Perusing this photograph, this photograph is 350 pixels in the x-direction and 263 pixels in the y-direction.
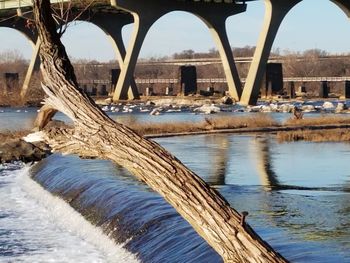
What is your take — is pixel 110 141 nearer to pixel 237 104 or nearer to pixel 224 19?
pixel 237 104

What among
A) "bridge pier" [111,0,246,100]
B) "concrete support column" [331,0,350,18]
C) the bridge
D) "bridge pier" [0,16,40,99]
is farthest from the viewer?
"bridge pier" [0,16,40,99]

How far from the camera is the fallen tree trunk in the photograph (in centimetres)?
412

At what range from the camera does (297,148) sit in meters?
21.9

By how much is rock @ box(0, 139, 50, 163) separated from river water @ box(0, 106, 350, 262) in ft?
8.11

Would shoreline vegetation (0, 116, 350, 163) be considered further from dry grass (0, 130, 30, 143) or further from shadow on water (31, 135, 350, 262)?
shadow on water (31, 135, 350, 262)

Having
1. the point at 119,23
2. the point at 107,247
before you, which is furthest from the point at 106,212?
the point at 119,23

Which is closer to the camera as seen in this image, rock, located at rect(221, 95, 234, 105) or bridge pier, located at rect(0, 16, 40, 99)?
rock, located at rect(221, 95, 234, 105)

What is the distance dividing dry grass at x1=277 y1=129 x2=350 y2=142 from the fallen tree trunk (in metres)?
19.9

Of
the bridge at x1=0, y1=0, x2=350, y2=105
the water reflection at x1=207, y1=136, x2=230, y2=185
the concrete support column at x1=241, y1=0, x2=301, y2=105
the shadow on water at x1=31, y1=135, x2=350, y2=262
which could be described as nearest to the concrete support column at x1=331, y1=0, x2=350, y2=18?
the bridge at x1=0, y1=0, x2=350, y2=105

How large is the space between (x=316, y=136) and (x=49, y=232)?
1499 cm

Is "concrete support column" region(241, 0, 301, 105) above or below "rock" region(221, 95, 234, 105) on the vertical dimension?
above

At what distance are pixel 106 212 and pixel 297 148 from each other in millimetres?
11193

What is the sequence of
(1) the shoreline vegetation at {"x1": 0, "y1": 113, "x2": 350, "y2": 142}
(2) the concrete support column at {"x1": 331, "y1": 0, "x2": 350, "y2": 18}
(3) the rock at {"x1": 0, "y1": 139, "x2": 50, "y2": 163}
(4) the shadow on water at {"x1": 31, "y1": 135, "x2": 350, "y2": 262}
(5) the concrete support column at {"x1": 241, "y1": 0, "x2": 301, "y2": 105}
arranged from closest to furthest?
(4) the shadow on water at {"x1": 31, "y1": 135, "x2": 350, "y2": 262}, (3) the rock at {"x1": 0, "y1": 139, "x2": 50, "y2": 163}, (1) the shoreline vegetation at {"x1": 0, "y1": 113, "x2": 350, "y2": 142}, (5) the concrete support column at {"x1": 241, "y1": 0, "x2": 301, "y2": 105}, (2) the concrete support column at {"x1": 331, "y1": 0, "x2": 350, "y2": 18}

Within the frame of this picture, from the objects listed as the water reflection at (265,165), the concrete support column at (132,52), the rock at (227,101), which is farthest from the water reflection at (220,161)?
the concrete support column at (132,52)
